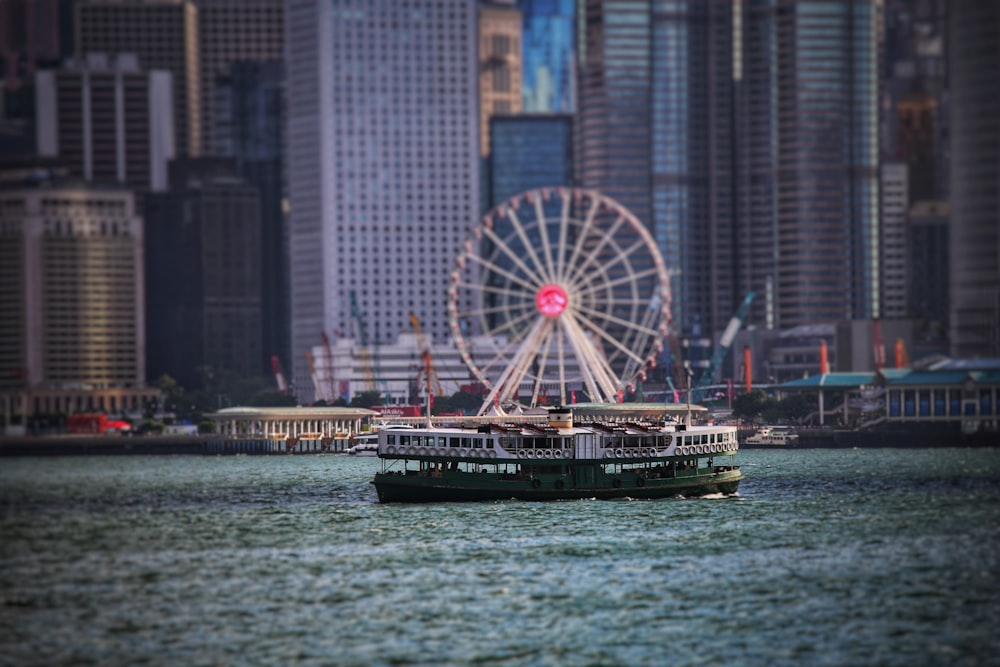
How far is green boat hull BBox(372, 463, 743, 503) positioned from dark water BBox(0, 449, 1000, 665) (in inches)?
83.7

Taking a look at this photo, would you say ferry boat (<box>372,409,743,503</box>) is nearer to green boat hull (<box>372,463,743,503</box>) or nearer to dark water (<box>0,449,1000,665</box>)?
green boat hull (<box>372,463,743,503</box>)

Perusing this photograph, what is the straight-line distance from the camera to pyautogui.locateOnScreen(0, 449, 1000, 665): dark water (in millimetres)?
96812

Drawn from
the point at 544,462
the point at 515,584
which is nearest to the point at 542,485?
the point at 544,462

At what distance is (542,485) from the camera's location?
171m

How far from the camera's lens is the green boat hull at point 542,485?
17050 centimetres

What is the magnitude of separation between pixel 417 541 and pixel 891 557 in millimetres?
34860

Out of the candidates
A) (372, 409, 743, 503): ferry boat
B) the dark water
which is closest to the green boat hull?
(372, 409, 743, 503): ferry boat

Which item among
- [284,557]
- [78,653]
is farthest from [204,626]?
[284,557]

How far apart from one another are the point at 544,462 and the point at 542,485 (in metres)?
2.13

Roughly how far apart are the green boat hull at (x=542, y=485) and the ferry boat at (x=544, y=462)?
89mm

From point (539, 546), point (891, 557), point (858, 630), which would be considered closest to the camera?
point (858, 630)

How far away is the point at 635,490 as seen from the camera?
171 m

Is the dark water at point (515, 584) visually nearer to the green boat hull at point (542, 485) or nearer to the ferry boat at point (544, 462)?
the green boat hull at point (542, 485)

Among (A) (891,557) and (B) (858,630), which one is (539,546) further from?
(B) (858,630)
